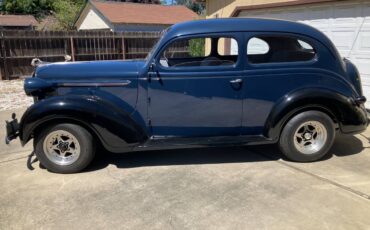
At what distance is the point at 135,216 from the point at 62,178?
145 centimetres

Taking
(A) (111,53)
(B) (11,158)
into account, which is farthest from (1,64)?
(B) (11,158)

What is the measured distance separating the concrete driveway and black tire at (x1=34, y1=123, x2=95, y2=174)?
0.12 meters

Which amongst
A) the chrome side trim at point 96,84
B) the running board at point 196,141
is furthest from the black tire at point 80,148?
the running board at point 196,141

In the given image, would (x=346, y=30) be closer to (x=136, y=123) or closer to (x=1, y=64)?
(x=136, y=123)

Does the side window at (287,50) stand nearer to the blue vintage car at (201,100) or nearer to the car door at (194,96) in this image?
the blue vintage car at (201,100)

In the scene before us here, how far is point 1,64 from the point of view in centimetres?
1355

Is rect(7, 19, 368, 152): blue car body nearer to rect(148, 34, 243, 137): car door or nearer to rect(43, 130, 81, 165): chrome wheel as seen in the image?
rect(148, 34, 243, 137): car door

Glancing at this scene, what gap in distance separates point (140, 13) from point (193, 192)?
26.4 metres

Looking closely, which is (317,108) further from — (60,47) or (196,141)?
(60,47)

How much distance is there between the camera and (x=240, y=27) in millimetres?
4746

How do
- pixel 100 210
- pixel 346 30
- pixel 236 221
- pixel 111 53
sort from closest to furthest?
pixel 236 221 < pixel 100 210 < pixel 346 30 < pixel 111 53

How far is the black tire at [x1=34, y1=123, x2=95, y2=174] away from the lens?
180 inches

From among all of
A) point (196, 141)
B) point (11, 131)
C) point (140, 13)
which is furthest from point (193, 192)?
point (140, 13)

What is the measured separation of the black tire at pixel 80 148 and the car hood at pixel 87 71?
2.18 feet
